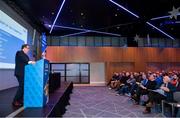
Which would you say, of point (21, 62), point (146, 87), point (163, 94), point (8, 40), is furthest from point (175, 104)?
point (8, 40)

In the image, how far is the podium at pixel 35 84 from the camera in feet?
11.3

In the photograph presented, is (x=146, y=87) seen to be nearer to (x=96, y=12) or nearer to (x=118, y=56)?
(x=96, y=12)

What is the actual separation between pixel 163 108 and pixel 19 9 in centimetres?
667

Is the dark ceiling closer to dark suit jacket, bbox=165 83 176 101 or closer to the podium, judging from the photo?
dark suit jacket, bbox=165 83 176 101

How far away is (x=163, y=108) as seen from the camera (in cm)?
562

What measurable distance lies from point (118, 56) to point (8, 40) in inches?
415

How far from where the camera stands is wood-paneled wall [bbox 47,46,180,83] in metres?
16.1

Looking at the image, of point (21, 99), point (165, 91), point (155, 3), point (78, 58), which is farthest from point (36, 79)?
point (78, 58)

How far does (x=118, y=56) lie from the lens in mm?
16562

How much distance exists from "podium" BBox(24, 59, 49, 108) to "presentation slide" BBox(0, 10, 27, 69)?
3663mm

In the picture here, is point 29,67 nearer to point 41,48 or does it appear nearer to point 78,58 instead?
point 41,48

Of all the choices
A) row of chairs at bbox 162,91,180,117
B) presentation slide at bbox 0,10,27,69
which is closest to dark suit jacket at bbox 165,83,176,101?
row of chairs at bbox 162,91,180,117

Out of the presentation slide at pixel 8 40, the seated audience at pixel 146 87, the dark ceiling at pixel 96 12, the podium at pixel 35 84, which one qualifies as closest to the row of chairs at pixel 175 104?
the seated audience at pixel 146 87

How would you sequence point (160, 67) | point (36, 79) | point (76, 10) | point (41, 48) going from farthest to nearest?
point (160, 67) → point (41, 48) → point (76, 10) → point (36, 79)
